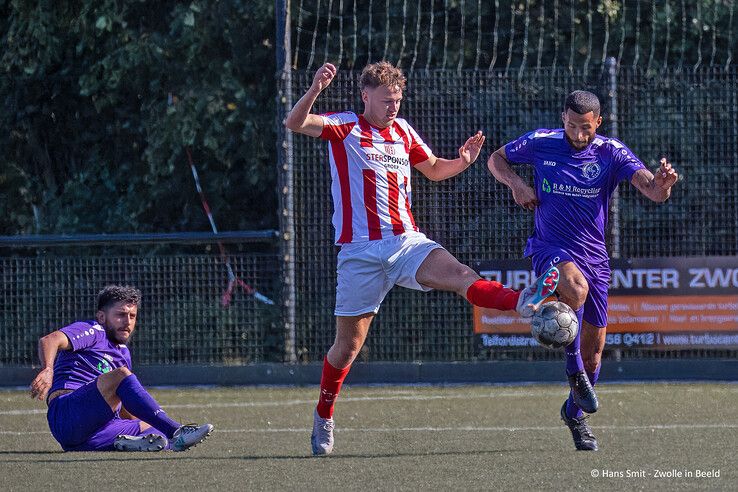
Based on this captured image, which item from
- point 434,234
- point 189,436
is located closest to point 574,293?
point 189,436

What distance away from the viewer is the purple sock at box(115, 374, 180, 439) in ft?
25.6

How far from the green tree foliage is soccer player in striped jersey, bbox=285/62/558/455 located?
684cm

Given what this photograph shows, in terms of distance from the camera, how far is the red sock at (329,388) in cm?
813

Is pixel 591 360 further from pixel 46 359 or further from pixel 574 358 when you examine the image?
pixel 46 359

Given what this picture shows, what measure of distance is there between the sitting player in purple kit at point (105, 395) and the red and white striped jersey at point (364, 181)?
1.34 metres

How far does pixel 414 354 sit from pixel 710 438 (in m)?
5.15

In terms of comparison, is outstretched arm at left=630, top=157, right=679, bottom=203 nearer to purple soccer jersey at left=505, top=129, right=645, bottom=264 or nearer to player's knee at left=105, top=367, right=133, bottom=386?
purple soccer jersey at left=505, top=129, right=645, bottom=264

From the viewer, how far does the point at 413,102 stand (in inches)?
512

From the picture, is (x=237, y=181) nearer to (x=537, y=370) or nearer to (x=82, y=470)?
(x=537, y=370)

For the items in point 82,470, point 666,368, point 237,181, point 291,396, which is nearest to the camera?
point 82,470

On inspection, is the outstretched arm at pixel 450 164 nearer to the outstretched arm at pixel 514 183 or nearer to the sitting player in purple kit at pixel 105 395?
the outstretched arm at pixel 514 183

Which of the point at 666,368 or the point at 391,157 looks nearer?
the point at 391,157

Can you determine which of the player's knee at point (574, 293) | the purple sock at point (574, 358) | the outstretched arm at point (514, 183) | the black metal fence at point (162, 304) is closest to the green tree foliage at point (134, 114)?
the black metal fence at point (162, 304)

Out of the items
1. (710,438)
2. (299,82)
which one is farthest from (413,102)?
(710,438)
